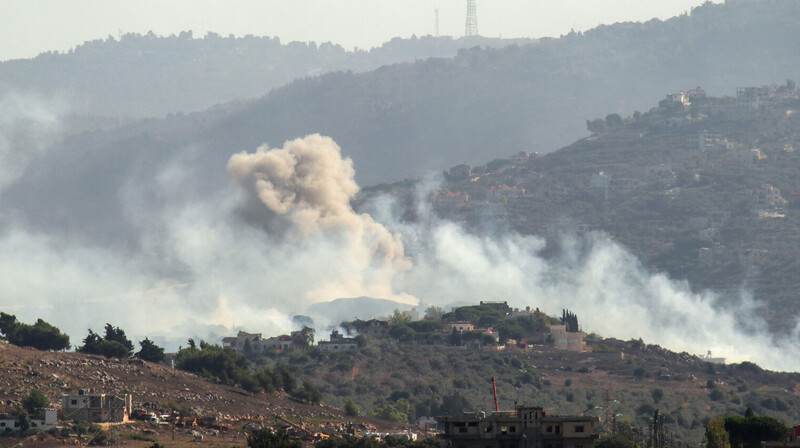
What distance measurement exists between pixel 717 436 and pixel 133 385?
37.8 meters

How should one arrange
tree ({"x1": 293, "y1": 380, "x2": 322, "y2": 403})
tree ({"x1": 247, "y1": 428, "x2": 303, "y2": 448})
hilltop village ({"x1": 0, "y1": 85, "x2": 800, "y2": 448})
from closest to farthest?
tree ({"x1": 247, "y1": 428, "x2": 303, "y2": 448})
hilltop village ({"x1": 0, "y1": 85, "x2": 800, "y2": 448})
tree ({"x1": 293, "y1": 380, "x2": 322, "y2": 403})

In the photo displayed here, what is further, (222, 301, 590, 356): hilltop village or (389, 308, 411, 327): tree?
(389, 308, 411, 327): tree

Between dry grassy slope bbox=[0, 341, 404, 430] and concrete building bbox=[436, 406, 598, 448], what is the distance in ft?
122

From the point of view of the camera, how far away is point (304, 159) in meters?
193

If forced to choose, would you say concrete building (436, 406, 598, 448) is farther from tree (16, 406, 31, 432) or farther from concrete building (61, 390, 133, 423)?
concrete building (61, 390, 133, 423)

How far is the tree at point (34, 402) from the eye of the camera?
92.1 meters

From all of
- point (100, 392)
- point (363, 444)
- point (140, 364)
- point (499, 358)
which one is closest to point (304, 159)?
point (499, 358)

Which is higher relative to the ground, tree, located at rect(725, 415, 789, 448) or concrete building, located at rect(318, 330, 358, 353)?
concrete building, located at rect(318, 330, 358, 353)

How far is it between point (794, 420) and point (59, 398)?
62.1 meters

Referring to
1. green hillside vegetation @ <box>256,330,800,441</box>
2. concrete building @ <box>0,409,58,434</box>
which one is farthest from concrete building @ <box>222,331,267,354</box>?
concrete building @ <box>0,409,58,434</box>

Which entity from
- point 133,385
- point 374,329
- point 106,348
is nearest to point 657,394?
point 374,329

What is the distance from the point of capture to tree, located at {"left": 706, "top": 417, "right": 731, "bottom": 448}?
8119 centimetres

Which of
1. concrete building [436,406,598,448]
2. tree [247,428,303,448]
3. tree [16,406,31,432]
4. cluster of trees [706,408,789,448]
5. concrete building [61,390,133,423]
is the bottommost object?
concrete building [436,406,598,448]

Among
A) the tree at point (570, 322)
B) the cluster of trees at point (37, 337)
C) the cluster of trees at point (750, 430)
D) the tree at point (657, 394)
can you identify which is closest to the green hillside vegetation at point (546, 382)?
the tree at point (657, 394)
